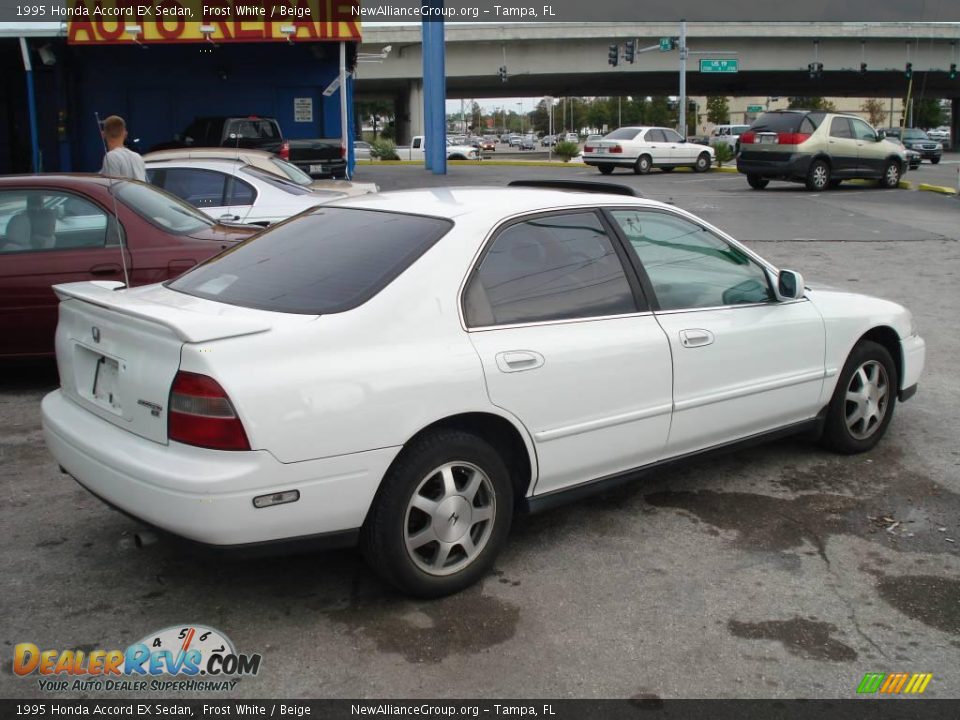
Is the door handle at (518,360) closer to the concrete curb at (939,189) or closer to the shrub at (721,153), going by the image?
the concrete curb at (939,189)

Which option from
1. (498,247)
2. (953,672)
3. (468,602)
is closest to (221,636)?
(468,602)

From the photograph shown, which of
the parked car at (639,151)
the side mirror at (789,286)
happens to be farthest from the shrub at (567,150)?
the side mirror at (789,286)

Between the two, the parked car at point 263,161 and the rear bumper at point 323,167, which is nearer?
the parked car at point 263,161

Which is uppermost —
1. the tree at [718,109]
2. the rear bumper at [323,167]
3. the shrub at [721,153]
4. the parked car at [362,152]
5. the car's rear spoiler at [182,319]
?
the tree at [718,109]

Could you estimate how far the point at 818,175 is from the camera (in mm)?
23172

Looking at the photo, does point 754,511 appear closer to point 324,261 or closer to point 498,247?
point 498,247

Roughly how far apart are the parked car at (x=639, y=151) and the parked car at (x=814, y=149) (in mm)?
7536

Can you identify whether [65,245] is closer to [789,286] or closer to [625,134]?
[789,286]

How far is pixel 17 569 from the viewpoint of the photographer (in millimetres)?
3992

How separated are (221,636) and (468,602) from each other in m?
A: 0.91

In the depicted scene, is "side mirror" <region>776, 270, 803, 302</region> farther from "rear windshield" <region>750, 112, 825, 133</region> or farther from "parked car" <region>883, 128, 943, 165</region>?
"parked car" <region>883, 128, 943, 165</region>

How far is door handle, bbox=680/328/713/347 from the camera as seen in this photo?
14.4 feet

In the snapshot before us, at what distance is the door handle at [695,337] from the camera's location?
439cm

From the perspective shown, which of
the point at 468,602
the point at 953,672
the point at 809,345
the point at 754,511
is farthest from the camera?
the point at 809,345
